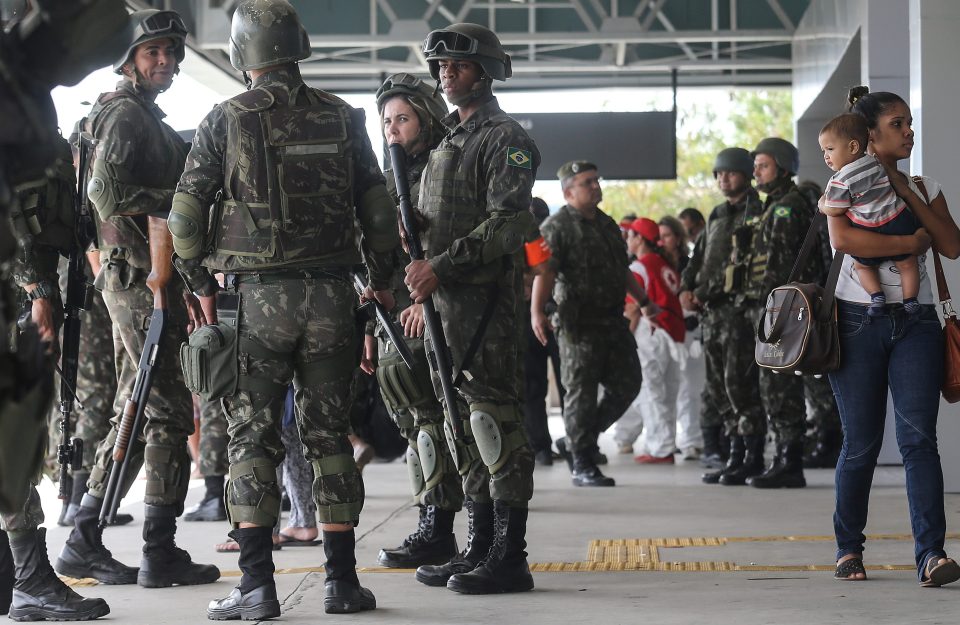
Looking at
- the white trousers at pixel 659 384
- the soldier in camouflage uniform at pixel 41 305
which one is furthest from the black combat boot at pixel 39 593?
the white trousers at pixel 659 384

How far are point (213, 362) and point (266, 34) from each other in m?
1.01

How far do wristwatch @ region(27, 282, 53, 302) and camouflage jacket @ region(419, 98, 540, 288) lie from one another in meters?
1.25

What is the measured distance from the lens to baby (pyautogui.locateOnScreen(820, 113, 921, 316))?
4250 mm

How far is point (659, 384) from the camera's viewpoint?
9977mm

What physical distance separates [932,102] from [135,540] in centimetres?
458

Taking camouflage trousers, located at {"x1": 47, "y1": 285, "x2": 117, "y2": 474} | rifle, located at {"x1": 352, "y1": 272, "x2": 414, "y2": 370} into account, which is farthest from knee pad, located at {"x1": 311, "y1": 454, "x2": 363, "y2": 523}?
camouflage trousers, located at {"x1": 47, "y1": 285, "x2": 117, "y2": 474}

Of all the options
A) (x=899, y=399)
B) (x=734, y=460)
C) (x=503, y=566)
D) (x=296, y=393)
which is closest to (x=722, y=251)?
(x=734, y=460)

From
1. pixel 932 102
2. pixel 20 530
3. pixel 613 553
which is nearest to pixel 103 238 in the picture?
pixel 20 530

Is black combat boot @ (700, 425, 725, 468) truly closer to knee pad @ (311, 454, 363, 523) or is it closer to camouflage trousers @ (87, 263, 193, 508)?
camouflage trousers @ (87, 263, 193, 508)

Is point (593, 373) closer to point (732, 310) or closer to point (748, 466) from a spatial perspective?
point (732, 310)

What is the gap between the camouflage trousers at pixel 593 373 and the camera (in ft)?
26.8

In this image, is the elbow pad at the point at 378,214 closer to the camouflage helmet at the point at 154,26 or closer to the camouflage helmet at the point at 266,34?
the camouflage helmet at the point at 266,34

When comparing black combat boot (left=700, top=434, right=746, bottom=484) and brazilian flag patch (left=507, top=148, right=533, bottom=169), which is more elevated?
brazilian flag patch (left=507, top=148, right=533, bottom=169)

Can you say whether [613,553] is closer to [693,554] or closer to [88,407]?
[693,554]
